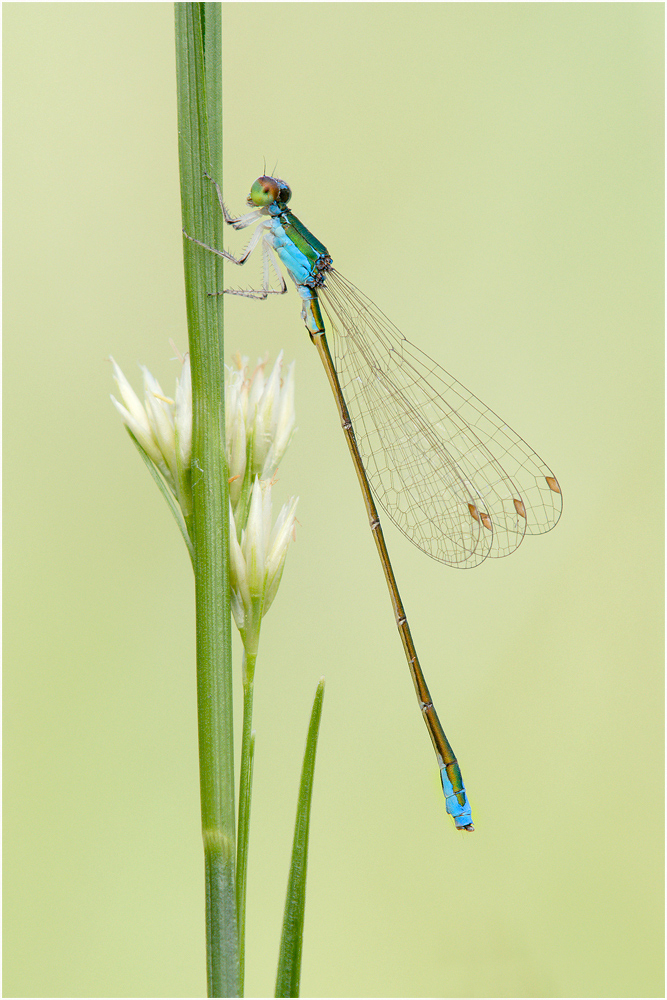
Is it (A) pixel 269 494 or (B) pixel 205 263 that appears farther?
(A) pixel 269 494

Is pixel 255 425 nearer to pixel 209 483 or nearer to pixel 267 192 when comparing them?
pixel 209 483

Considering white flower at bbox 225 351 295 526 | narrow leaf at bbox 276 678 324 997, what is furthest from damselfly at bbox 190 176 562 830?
narrow leaf at bbox 276 678 324 997

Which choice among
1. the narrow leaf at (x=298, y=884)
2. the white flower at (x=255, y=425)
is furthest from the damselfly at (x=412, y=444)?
the narrow leaf at (x=298, y=884)

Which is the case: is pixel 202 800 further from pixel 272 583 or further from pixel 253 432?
pixel 253 432

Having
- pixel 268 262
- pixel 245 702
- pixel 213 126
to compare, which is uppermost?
pixel 268 262

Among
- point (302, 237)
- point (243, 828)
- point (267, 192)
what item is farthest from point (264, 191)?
point (243, 828)

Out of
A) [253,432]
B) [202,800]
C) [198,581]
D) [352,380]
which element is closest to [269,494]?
[253,432]

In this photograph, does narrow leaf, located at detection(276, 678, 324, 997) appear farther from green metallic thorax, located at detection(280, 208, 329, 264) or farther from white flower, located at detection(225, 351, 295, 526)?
green metallic thorax, located at detection(280, 208, 329, 264)
